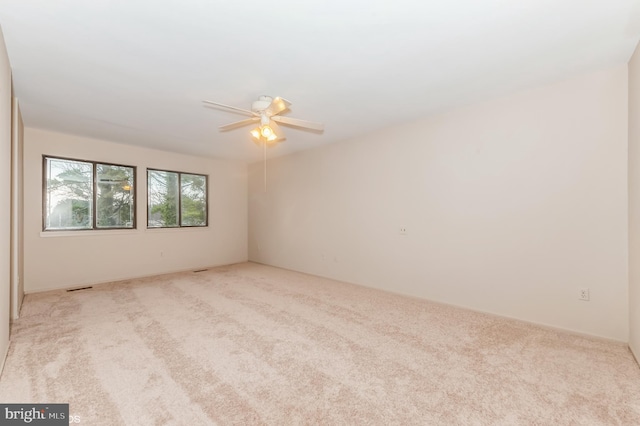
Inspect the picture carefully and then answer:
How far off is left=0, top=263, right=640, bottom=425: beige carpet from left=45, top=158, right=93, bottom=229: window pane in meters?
1.59

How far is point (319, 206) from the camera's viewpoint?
17.8ft

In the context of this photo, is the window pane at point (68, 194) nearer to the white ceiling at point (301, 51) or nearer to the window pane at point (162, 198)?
the window pane at point (162, 198)

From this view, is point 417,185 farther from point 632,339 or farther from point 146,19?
point 146,19

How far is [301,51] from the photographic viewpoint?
7.53 feet

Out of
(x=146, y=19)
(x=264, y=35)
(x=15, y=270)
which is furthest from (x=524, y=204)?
(x=15, y=270)

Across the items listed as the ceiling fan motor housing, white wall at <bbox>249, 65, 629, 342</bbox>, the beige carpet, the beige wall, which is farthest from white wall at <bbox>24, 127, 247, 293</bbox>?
the beige wall

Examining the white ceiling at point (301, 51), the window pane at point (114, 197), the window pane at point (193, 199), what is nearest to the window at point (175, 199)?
the window pane at point (193, 199)

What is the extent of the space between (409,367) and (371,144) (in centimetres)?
331

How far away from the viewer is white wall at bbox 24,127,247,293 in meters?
4.36

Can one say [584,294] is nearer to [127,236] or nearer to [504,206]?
[504,206]

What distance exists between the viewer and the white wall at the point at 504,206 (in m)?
2.64

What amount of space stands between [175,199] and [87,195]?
4.84 ft

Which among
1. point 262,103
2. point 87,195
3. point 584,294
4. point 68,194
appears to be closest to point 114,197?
point 87,195

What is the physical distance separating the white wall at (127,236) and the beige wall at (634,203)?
6.50m
